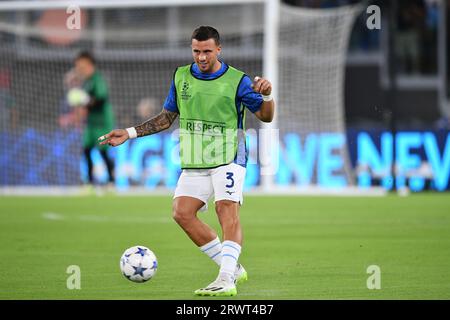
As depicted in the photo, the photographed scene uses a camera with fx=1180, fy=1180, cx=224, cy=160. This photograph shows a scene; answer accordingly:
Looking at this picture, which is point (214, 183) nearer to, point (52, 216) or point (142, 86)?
point (52, 216)

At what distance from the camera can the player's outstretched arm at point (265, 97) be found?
28.9ft

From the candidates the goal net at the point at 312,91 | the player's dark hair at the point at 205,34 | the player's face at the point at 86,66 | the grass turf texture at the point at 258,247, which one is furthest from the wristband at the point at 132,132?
the goal net at the point at 312,91

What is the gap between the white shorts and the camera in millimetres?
9125

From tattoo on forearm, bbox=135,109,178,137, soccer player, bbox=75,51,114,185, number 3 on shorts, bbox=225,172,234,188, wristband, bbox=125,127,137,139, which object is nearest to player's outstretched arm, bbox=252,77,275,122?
number 3 on shorts, bbox=225,172,234,188

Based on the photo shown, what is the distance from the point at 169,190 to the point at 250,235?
841 centimetres

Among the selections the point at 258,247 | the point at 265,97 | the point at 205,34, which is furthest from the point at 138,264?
the point at 258,247

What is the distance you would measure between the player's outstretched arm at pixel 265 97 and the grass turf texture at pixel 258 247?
4.47 feet

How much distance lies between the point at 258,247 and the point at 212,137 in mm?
3809

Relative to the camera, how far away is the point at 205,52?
9.01m

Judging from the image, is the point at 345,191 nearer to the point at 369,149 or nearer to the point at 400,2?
the point at 369,149

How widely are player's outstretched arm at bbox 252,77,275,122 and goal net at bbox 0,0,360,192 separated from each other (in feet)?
40.1
